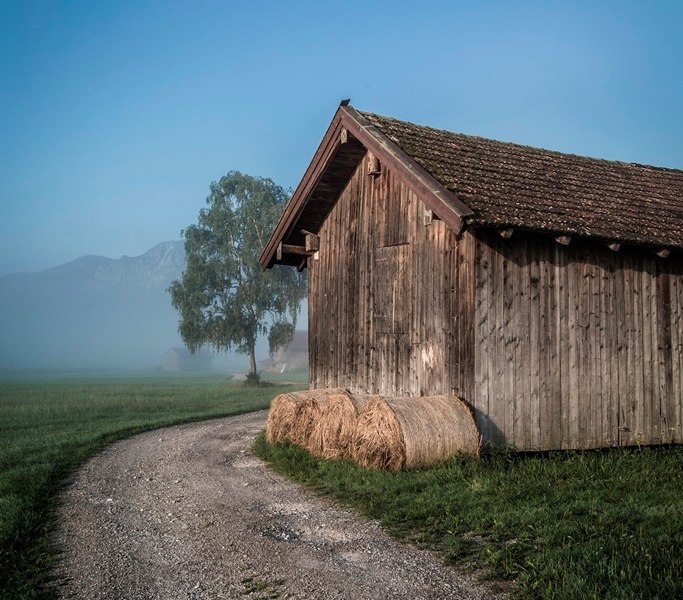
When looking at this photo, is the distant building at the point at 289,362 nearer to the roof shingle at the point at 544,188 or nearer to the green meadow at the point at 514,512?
the roof shingle at the point at 544,188

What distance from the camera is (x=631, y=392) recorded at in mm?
13219

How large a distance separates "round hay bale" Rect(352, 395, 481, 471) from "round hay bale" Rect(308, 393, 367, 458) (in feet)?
1.47

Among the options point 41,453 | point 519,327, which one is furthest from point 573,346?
point 41,453

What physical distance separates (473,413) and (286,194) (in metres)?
41.5

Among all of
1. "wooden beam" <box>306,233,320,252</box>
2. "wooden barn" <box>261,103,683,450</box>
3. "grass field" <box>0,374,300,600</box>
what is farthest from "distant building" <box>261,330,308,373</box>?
"wooden barn" <box>261,103,683,450</box>

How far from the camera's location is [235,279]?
4828 centimetres

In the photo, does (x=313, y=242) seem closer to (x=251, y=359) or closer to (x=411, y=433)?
(x=411, y=433)

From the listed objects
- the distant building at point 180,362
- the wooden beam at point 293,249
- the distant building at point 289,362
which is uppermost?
the wooden beam at point 293,249

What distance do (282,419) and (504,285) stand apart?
199 inches

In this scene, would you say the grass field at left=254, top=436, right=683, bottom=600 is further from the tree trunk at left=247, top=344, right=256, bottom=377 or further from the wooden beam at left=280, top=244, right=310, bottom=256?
the tree trunk at left=247, top=344, right=256, bottom=377

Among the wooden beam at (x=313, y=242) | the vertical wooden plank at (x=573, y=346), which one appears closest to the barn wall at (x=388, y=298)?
the wooden beam at (x=313, y=242)

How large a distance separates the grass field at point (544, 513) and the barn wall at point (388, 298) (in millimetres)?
2225

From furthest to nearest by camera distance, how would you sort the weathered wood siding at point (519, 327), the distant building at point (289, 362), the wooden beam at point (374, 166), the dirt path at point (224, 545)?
the distant building at point (289, 362) < the wooden beam at point (374, 166) < the weathered wood siding at point (519, 327) < the dirt path at point (224, 545)

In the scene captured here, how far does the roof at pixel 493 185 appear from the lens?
11.7m
